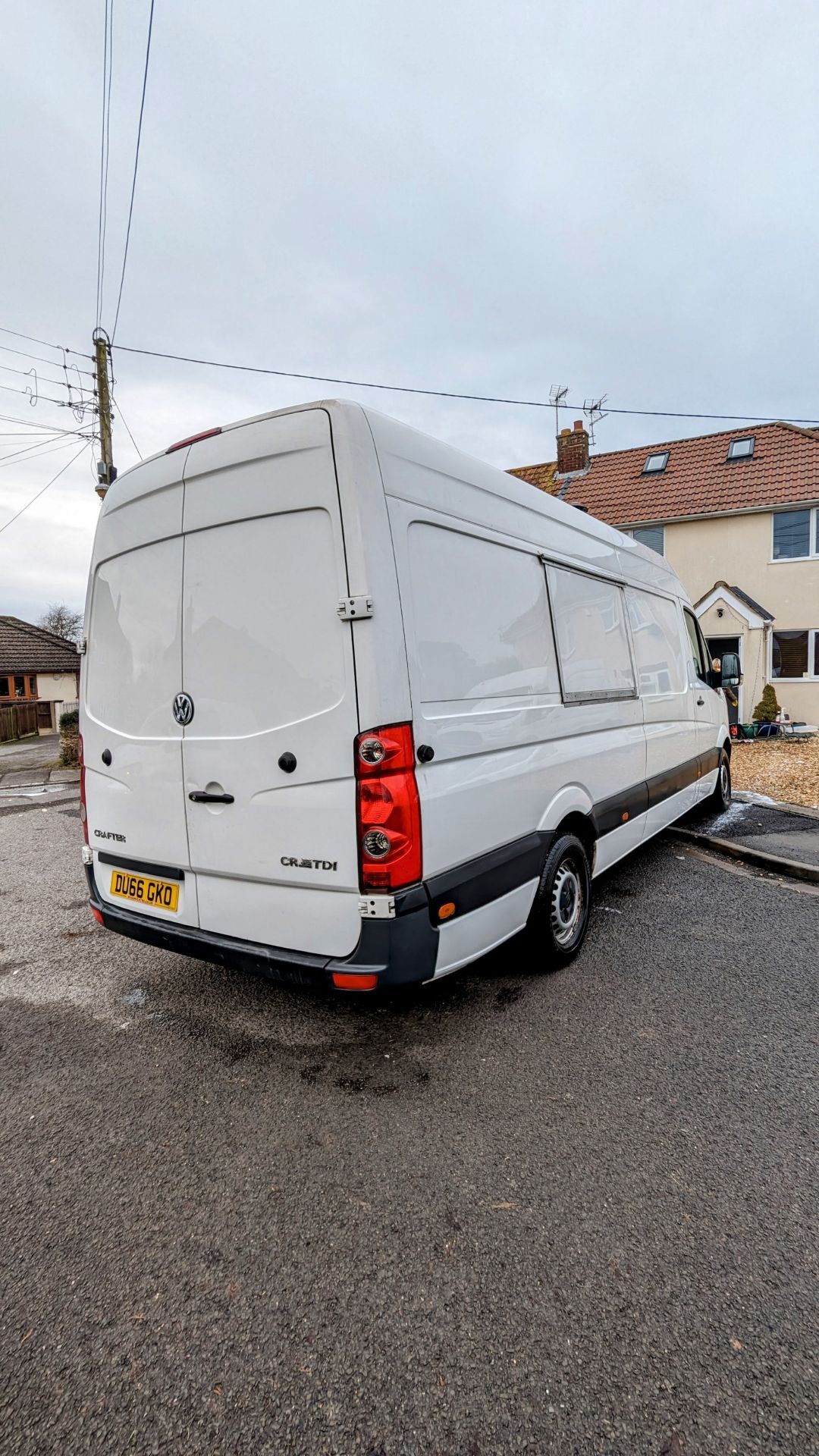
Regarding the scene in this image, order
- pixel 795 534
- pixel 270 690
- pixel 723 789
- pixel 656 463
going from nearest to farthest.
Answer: pixel 270 690 < pixel 723 789 < pixel 795 534 < pixel 656 463

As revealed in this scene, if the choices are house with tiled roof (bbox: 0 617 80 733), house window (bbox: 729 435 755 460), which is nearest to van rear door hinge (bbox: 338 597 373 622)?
house window (bbox: 729 435 755 460)

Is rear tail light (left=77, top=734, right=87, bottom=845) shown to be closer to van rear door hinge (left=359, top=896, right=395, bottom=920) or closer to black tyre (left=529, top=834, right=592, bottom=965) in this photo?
van rear door hinge (left=359, top=896, right=395, bottom=920)

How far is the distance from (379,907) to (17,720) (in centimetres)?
2790

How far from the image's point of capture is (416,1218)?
1.99 meters

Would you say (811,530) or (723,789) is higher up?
(811,530)

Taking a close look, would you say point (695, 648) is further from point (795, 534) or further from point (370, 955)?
point (795, 534)

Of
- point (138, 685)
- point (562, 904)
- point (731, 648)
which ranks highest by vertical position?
point (731, 648)

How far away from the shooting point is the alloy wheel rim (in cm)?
355

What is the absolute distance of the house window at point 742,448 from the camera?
1847 cm

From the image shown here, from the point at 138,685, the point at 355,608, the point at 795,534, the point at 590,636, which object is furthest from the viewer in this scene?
the point at 795,534

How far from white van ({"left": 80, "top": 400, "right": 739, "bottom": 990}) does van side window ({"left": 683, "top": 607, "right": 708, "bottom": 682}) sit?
3.18 metres

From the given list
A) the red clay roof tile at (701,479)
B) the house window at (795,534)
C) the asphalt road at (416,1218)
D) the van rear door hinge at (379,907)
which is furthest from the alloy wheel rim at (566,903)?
the house window at (795,534)

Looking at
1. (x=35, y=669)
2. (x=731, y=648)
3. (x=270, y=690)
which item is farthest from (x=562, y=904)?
(x=35, y=669)

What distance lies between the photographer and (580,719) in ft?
12.5
